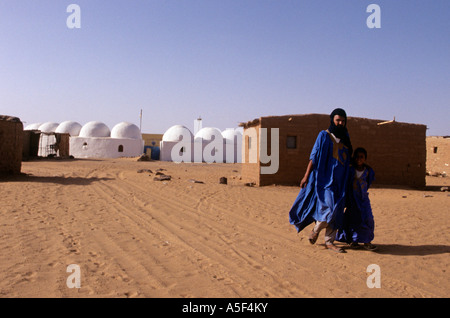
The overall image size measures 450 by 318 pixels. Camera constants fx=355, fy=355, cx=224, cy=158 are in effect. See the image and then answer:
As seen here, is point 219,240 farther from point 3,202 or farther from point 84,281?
point 3,202

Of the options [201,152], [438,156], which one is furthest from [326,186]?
[201,152]

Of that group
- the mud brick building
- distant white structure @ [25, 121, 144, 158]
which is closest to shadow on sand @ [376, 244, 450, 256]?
the mud brick building

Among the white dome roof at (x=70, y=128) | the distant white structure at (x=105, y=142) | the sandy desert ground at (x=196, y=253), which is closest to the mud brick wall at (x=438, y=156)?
the sandy desert ground at (x=196, y=253)

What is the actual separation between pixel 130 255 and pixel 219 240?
1215 mm

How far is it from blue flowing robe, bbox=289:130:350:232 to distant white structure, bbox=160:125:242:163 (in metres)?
27.6

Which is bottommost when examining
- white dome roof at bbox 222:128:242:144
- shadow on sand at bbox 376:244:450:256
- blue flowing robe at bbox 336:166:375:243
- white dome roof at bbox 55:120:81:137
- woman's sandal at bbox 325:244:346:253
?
shadow on sand at bbox 376:244:450:256

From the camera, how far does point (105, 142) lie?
33.4m

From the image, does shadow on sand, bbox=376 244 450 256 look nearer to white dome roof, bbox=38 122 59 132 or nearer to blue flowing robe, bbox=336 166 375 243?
blue flowing robe, bbox=336 166 375 243

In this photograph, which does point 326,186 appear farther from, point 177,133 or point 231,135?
point 231,135

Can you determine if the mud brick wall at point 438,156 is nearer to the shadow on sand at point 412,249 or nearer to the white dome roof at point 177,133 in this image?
the shadow on sand at point 412,249

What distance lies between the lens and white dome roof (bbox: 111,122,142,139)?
115ft

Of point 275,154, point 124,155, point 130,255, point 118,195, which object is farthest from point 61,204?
point 124,155

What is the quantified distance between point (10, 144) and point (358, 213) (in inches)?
434

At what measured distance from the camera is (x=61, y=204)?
22.4ft
